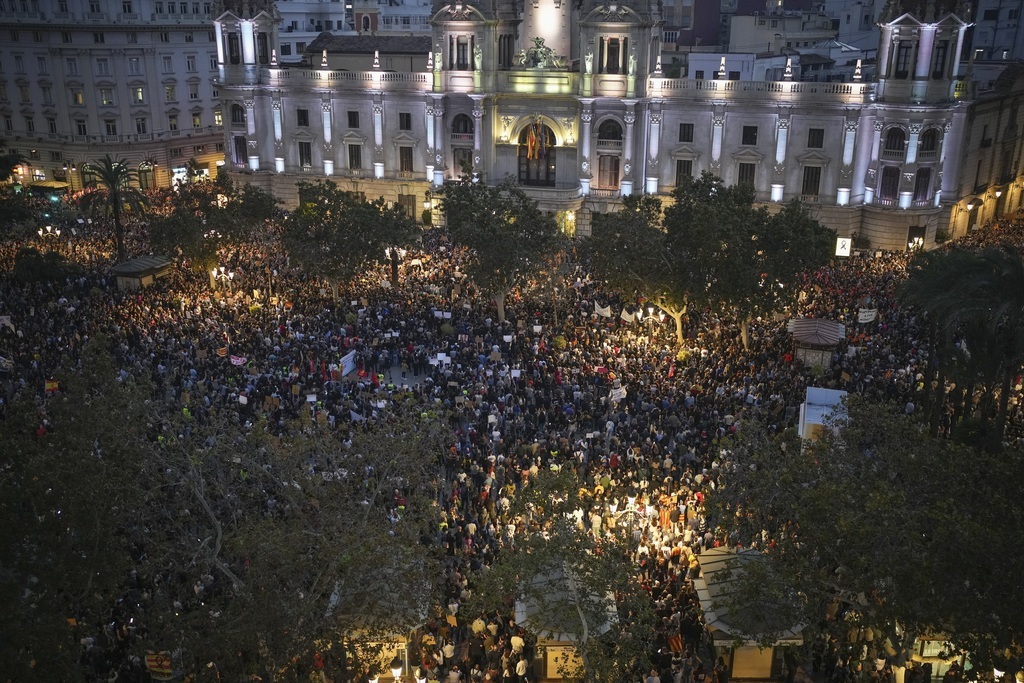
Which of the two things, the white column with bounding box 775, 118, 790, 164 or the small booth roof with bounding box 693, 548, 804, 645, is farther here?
the white column with bounding box 775, 118, 790, 164

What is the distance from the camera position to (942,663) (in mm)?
22719

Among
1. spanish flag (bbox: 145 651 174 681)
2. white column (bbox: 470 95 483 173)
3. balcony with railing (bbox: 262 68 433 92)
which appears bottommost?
spanish flag (bbox: 145 651 174 681)

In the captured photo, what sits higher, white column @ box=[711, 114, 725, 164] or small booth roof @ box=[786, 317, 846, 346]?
white column @ box=[711, 114, 725, 164]

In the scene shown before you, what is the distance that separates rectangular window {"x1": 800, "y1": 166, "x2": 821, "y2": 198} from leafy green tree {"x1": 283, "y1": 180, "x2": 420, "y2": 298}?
25.1 meters

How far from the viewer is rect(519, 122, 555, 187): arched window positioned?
63812mm

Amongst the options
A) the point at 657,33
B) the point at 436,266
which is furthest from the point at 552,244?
the point at 657,33

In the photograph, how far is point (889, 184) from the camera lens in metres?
57.2

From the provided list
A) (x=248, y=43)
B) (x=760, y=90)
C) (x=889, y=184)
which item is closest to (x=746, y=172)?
(x=760, y=90)

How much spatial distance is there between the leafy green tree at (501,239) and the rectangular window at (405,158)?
1963 centimetres

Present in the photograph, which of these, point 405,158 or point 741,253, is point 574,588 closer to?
point 741,253

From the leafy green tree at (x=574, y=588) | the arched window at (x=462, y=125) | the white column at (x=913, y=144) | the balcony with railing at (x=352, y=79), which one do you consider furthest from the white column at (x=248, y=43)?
the leafy green tree at (x=574, y=588)

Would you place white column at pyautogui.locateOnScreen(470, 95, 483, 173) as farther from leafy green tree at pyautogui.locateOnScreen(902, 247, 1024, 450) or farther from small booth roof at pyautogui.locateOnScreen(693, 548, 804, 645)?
small booth roof at pyautogui.locateOnScreen(693, 548, 804, 645)

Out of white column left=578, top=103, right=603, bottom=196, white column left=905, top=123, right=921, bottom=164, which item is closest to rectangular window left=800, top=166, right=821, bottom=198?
white column left=905, top=123, right=921, bottom=164

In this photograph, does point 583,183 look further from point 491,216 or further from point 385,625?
point 385,625
